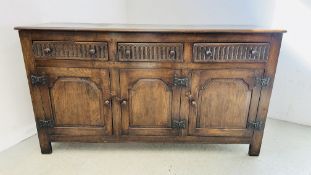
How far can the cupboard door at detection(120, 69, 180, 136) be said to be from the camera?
1503mm

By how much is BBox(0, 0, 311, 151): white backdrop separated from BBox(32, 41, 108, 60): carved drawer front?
0.44 meters

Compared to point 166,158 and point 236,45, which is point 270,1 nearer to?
point 236,45

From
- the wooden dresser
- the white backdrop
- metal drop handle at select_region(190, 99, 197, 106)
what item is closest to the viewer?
the wooden dresser

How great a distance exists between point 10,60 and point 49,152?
28.9 inches

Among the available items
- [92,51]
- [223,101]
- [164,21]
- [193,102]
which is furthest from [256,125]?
[164,21]

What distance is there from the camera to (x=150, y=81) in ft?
4.97

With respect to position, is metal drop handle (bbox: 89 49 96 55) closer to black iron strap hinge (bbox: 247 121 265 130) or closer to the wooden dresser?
the wooden dresser

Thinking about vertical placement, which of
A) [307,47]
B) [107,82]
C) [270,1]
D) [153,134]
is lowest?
[153,134]

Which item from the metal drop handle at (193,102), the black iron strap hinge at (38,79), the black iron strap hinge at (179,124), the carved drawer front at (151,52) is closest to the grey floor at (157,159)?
the black iron strap hinge at (179,124)

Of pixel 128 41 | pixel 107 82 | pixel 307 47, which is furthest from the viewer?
pixel 307 47

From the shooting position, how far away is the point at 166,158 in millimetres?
1688

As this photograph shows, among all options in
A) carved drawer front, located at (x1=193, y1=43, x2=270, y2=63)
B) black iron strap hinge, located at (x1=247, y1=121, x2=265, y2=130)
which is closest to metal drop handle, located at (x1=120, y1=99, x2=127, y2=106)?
carved drawer front, located at (x1=193, y1=43, x2=270, y2=63)

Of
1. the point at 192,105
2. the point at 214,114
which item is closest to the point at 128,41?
the point at 192,105

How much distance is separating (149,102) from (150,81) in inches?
5.9
